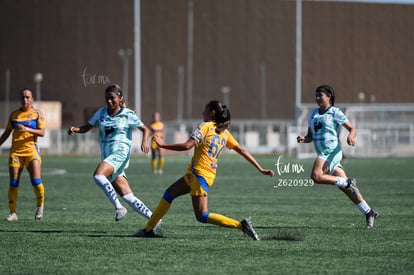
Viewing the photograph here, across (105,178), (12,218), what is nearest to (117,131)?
(105,178)

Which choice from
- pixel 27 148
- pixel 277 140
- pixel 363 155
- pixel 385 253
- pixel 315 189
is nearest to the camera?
pixel 385 253

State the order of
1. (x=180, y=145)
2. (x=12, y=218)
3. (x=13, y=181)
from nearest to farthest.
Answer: (x=180, y=145), (x=12, y=218), (x=13, y=181)

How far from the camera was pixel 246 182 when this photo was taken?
79.4 feet

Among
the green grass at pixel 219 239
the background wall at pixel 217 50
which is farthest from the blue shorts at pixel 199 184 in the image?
the background wall at pixel 217 50

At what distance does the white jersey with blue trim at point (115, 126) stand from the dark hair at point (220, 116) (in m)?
1.95

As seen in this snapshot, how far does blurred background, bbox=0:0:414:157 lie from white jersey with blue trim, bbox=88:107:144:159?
41607 mm

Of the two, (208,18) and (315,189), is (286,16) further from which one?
(315,189)

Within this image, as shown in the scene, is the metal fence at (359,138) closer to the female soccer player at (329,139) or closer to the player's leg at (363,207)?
the female soccer player at (329,139)

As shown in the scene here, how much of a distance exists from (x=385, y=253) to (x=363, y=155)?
37336 mm

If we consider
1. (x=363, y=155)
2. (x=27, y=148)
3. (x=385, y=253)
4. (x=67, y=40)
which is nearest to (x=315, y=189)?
(x=27, y=148)

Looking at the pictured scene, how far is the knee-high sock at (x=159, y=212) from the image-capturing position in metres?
10.7

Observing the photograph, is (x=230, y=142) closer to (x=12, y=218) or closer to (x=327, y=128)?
(x=327, y=128)

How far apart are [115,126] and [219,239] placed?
2204 mm

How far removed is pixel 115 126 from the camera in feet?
38.5
